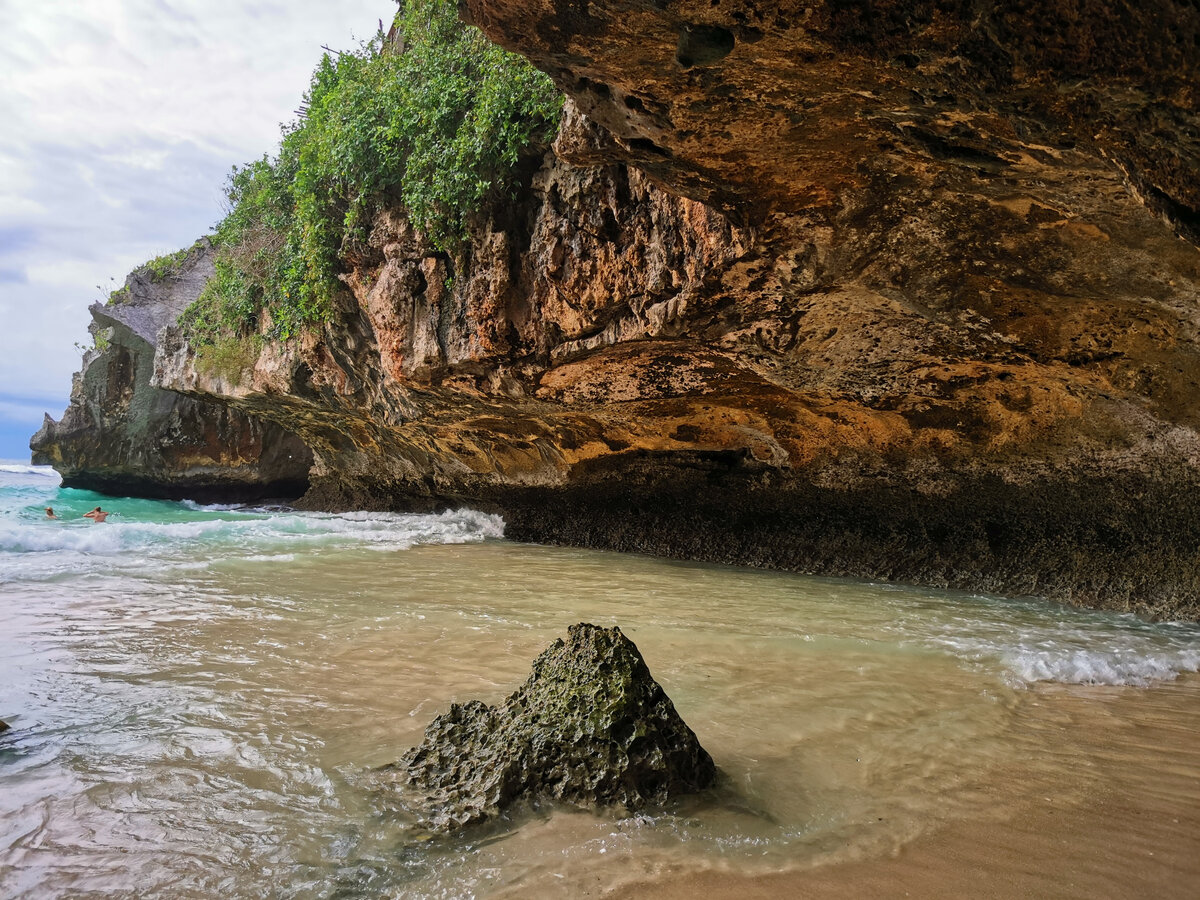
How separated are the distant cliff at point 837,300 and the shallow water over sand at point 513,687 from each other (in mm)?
1724

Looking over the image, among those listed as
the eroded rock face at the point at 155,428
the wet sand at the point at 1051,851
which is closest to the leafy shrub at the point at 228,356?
the eroded rock face at the point at 155,428

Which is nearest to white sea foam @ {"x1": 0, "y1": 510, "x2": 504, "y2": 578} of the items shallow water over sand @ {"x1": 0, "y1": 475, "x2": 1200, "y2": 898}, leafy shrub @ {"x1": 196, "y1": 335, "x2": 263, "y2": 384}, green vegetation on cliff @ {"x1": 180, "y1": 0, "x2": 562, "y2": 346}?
shallow water over sand @ {"x1": 0, "y1": 475, "x2": 1200, "y2": 898}

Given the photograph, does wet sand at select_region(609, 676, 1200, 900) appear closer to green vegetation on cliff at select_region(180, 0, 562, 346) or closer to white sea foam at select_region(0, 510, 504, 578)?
green vegetation on cliff at select_region(180, 0, 562, 346)

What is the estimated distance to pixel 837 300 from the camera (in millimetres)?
6031

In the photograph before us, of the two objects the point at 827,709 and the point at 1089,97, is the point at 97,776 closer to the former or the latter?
the point at 827,709

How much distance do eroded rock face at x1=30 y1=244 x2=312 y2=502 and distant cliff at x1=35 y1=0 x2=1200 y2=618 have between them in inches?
361

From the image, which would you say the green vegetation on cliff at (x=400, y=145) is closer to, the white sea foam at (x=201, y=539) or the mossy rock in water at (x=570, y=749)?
the white sea foam at (x=201, y=539)

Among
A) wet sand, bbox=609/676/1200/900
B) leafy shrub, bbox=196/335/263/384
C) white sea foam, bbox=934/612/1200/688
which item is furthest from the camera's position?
leafy shrub, bbox=196/335/263/384

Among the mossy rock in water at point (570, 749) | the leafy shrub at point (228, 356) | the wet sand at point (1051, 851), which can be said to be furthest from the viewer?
the leafy shrub at point (228, 356)

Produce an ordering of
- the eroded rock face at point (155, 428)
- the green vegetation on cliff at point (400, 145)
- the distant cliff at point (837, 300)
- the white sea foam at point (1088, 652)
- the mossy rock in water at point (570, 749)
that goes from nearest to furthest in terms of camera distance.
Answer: the mossy rock in water at point (570, 749), the distant cliff at point (837, 300), the white sea foam at point (1088, 652), the green vegetation on cliff at point (400, 145), the eroded rock face at point (155, 428)

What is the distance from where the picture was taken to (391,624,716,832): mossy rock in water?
2.41 meters

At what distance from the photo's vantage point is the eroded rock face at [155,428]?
19.1m

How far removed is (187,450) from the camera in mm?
20172

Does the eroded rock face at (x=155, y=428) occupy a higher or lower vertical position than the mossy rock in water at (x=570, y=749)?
higher
